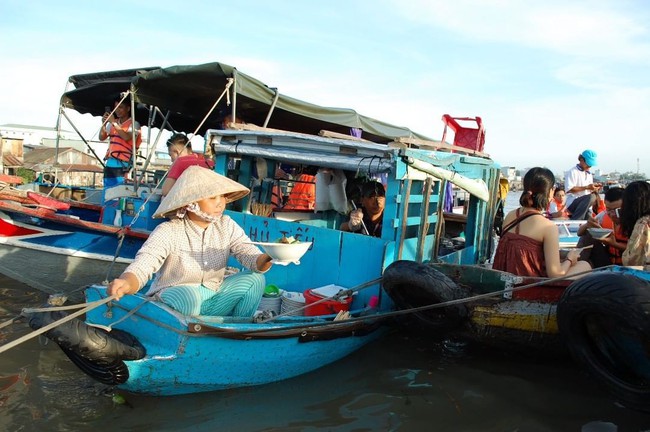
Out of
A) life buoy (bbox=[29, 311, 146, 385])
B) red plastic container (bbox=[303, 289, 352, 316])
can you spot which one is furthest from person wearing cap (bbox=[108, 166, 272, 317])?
red plastic container (bbox=[303, 289, 352, 316])

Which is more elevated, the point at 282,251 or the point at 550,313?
the point at 282,251

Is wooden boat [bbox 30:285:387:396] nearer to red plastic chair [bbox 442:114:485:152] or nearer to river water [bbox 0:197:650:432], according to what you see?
river water [bbox 0:197:650:432]

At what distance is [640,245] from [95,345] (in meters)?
3.93

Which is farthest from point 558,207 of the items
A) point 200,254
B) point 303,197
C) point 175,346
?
point 175,346

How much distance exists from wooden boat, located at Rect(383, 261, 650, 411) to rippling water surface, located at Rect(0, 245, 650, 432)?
1.10 ft

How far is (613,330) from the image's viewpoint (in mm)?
3359

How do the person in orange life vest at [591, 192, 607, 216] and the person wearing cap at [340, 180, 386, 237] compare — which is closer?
the person wearing cap at [340, 180, 386, 237]

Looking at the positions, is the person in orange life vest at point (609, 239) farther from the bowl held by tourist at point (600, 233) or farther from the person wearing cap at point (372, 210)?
the person wearing cap at point (372, 210)

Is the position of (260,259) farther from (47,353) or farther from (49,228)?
(49,228)

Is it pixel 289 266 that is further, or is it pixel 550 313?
pixel 289 266

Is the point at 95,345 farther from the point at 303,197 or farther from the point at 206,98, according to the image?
the point at 206,98

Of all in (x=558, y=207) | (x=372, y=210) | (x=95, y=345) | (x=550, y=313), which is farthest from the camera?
(x=558, y=207)

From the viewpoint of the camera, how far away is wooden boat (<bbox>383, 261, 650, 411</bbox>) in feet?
10.5

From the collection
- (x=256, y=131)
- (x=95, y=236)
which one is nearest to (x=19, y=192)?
(x=95, y=236)
